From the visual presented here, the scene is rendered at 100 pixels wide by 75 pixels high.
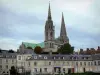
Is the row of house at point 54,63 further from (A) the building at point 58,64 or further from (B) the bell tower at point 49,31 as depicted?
(B) the bell tower at point 49,31

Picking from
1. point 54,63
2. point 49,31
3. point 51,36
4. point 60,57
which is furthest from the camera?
point 51,36

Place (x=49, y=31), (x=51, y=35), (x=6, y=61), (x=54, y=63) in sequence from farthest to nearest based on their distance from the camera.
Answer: (x=51, y=35)
(x=49, y=31)
(x=6, y=61)
(x=54, y=63)

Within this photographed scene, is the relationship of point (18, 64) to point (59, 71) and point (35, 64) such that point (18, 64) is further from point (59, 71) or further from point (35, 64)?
point (59, 71)

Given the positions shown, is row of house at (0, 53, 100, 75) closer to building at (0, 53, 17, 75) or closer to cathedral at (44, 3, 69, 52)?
building at (0, 53, 17, 75)

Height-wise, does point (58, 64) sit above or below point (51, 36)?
below

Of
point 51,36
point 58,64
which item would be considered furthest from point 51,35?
point 58,64

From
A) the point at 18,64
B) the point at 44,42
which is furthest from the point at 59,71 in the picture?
the point at 44,42

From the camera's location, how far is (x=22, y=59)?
94250 mm

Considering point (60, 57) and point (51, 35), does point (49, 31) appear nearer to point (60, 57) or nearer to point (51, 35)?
point (51, 35)

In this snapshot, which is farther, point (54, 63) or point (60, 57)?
point (60, 57)

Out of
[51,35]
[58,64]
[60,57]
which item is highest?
[51,35]

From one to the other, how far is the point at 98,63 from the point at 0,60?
37.5 metres

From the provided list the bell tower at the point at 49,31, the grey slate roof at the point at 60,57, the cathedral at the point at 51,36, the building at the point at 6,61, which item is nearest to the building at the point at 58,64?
the grey slate roof at the point at 60,57

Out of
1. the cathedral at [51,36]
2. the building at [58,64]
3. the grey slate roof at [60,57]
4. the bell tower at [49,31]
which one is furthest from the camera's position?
the bell tower at [49,31]
